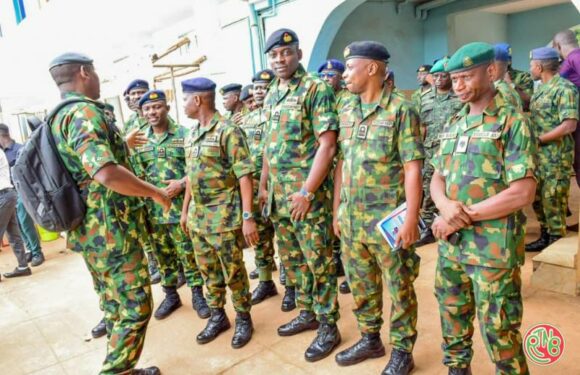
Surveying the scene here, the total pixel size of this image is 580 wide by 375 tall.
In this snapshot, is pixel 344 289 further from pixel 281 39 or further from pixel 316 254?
pixel 281 39

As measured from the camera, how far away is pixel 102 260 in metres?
2.22

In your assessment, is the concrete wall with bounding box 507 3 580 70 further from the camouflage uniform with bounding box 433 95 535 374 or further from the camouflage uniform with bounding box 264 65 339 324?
the camouflage uniform with bounding box 433 95 535 374

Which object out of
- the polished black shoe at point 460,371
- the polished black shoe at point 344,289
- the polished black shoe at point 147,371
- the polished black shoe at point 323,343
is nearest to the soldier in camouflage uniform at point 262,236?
the polished black shoe at point 344,289

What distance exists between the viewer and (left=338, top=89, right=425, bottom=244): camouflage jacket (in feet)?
7.03

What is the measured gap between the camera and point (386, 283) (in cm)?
233

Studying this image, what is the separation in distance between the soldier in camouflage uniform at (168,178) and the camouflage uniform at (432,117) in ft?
8.34

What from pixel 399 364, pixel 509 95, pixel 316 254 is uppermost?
→ pixel 509 95

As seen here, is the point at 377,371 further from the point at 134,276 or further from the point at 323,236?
the point at 134,276

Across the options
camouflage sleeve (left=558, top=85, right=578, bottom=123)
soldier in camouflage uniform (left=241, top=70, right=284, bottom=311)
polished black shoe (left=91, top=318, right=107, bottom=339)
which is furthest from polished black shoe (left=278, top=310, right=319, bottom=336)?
camouflage sleeve (left=558, top=85, right=578, bottom=123)

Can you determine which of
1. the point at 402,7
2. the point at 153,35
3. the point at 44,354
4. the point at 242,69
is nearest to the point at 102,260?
the point at 44,354

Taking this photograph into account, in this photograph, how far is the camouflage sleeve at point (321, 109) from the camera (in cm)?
248

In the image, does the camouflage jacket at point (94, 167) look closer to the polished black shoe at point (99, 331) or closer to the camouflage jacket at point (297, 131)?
the camouflage jacket at point (297, 131)

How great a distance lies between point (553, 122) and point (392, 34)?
344cm

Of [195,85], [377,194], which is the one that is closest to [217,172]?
[195,85]
